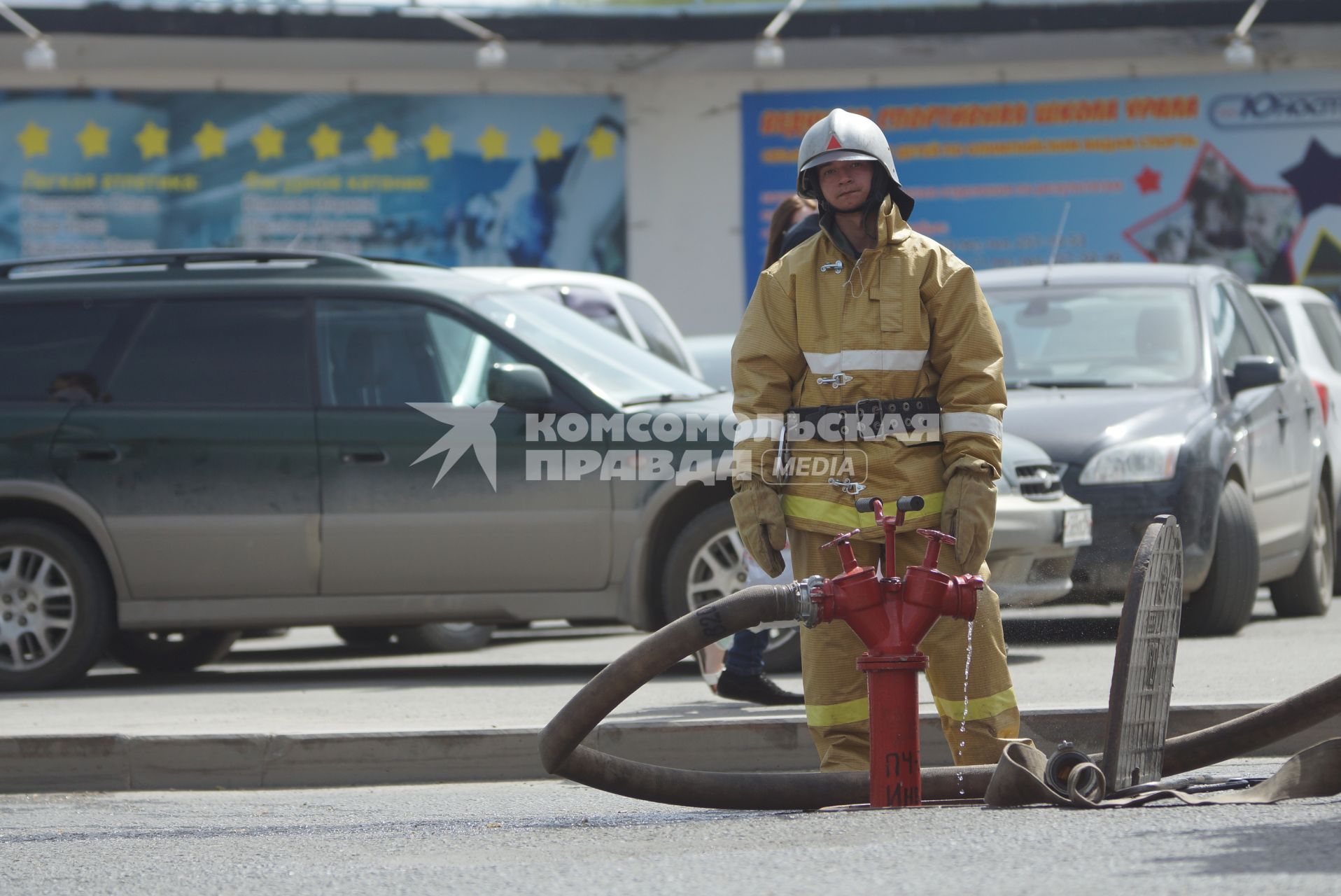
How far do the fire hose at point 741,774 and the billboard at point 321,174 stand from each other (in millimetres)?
13520

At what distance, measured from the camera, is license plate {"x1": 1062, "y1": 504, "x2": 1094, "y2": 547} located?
8.16 metres

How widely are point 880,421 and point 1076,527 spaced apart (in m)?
3.34

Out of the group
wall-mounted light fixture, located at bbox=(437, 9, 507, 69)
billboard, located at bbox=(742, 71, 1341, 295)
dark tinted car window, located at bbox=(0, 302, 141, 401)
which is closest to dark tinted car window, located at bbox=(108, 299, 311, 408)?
dark tinted car window, located at bbox=(0, 302, 141, 401)

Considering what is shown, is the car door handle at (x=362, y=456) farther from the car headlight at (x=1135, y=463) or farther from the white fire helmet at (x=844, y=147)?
the white fire helmet at (x=844, y=147)

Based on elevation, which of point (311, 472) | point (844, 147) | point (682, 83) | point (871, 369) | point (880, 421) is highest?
point (682, 83)

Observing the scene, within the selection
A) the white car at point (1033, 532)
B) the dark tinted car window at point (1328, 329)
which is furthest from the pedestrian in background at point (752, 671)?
the dark tinted car window at point (1328, 329)

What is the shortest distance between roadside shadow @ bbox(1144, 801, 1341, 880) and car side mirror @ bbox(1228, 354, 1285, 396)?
481 cm

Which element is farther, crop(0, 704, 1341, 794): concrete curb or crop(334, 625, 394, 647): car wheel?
crop(334, 625, 394, 647): car wheel

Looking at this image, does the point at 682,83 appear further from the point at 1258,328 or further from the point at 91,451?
the point at 91,451

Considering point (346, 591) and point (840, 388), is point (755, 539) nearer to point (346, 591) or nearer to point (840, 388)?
point (840, 388)

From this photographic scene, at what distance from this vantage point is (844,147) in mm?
5102

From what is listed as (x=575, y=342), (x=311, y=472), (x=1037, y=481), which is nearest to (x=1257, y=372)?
(x=1037, y=481)

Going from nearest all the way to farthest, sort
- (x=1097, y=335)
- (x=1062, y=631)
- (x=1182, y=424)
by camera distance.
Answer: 1. (x=1182, y=424)
2. (x=1097, y=335)
3. (x=1062, y=631)

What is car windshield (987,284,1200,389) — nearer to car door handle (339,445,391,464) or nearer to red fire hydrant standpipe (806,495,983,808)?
car door handle (339,445,391,464)
